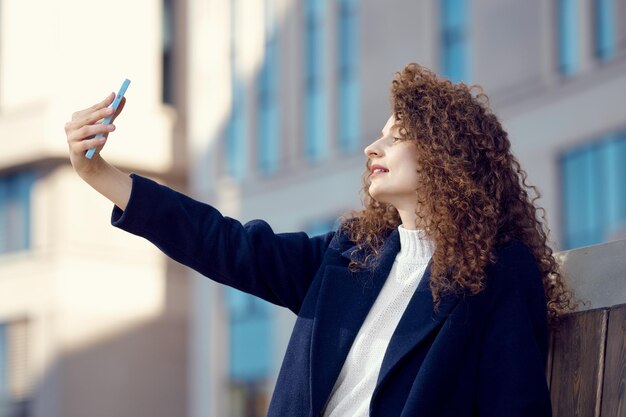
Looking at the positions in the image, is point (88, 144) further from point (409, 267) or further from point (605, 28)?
point (605, 28)

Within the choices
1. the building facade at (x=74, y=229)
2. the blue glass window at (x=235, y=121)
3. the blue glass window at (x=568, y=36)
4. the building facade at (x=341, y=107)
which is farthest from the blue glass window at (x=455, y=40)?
the building facade at (x=74, y=229)

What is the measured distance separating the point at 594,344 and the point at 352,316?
67 cm

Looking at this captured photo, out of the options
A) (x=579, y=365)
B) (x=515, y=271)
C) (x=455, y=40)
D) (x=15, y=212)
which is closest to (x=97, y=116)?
(x=515, y=271)

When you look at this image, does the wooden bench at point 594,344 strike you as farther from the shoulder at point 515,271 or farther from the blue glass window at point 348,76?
the blue glass window at point 348,76

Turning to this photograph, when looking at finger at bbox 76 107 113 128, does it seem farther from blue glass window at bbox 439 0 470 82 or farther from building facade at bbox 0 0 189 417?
building facade at bbox 0 0 189 417

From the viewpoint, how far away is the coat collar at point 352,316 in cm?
354

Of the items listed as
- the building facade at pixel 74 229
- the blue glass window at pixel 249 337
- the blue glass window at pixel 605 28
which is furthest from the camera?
the building facade at pixel 74 229

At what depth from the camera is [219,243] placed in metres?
3.72

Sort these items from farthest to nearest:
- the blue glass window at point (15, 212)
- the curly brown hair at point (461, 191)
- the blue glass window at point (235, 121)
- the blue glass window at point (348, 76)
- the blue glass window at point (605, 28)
Result: the blue glass window at point (15, 212), the blue glass window at point (235, 121), the blue glass window at point (348, 76), the blue glass window at point (605, 28), the curly brown hair at point (461, 191)

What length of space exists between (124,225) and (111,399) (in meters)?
30.9

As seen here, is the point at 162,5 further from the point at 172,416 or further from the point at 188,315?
the point at 172,416

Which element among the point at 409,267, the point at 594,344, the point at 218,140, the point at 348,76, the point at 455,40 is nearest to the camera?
the point at 594,344

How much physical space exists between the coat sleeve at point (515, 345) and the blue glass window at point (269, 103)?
2511 cm

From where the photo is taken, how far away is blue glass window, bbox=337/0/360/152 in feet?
86.7
